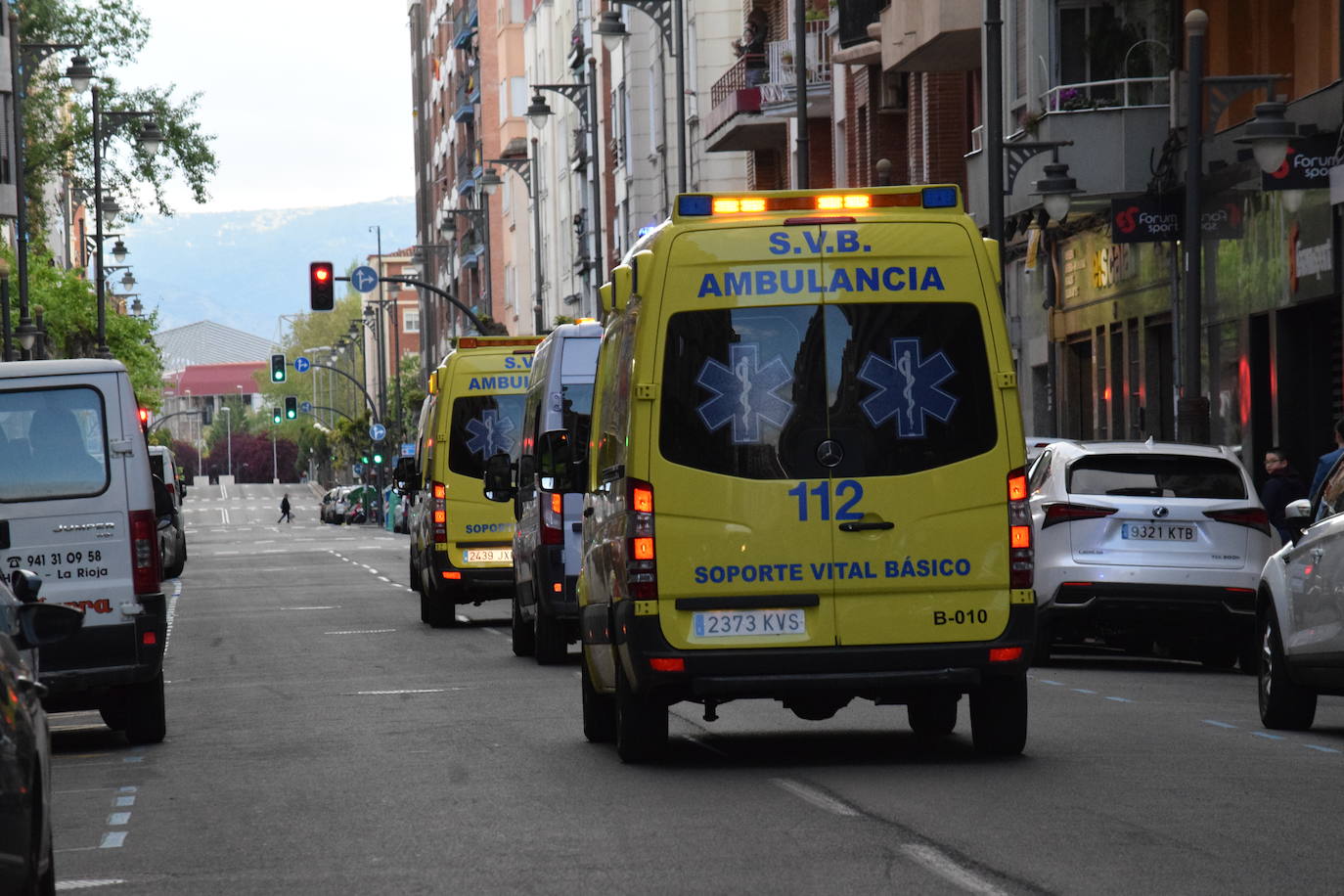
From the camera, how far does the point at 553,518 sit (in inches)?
811

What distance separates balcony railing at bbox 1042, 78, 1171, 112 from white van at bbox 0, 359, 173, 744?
65.3ft

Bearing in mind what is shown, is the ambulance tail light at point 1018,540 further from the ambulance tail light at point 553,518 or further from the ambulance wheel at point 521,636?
the ambulance wheel at point 521,636

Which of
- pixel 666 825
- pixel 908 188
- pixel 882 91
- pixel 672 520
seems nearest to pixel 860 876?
pixel 666 825

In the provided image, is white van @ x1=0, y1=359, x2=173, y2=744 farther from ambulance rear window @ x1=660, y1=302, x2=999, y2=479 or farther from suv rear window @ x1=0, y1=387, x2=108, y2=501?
ambulance rear window @ x1=660, y1=302, x2=999, y2=479

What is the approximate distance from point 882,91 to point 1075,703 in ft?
97.3

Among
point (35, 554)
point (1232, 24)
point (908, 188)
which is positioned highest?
point (1232, 24)

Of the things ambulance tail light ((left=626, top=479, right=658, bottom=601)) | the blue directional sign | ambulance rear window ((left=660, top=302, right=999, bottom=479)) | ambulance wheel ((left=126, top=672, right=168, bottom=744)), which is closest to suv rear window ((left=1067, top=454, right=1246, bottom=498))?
ambulance wheel ((left=126, top=672, right=168, bottom=744))

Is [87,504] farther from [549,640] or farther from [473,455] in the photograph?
[473,455]

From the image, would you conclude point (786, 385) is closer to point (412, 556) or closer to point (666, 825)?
A: point (666, 825)

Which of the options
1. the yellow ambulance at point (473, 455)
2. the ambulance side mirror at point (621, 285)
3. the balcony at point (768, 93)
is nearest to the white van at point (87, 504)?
the ambulance side mirror at point (621, 285)

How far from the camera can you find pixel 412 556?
3256cm

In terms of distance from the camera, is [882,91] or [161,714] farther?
[882,91]

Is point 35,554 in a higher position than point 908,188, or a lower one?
lower

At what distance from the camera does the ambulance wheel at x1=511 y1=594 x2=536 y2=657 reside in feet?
73.7
